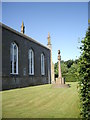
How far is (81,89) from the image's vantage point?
4.71 m

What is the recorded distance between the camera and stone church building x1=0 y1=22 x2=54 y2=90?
21.4 meters

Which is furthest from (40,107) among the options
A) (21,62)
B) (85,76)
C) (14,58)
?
(21,62)

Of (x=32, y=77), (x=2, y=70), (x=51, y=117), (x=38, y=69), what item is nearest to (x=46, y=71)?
(x=38, y=69)

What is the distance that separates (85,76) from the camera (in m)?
4.59

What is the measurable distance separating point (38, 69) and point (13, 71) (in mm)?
9849

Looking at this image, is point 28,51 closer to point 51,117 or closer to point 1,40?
point 1,40

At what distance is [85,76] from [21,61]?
2183cm

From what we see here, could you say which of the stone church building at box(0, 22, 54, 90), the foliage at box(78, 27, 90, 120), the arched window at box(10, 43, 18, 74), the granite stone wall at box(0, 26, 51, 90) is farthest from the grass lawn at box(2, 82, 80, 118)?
the arched window at box(10, 43, 18, 74)

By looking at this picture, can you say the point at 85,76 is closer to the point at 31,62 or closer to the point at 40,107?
the point at 40,107

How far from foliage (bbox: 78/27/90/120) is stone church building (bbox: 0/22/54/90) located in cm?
1720

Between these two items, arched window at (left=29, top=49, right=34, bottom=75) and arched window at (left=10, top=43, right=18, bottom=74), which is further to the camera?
arched window at (left=29, top=49, right=34, bottom=75)

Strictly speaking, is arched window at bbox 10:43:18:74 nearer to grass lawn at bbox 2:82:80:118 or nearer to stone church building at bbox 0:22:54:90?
stone church building at bbox 0:22:54:90

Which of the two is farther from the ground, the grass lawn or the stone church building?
the stone church building

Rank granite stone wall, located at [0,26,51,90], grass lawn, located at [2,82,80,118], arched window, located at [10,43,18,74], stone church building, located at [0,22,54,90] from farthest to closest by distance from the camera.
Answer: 1. arched window, located at [10,43,18,74]
2. stone church building, located at [0,22,54,90]
3. granite stone wall, located at [0,26,51,90]
4. grass lawn, located at [2,82,80,118]
